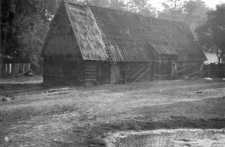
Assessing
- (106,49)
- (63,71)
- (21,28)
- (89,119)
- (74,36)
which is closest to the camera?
(89,119)

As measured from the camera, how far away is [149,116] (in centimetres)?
1002

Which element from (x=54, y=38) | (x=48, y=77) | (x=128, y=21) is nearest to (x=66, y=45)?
(x=54, y=38)

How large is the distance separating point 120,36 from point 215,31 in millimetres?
15291

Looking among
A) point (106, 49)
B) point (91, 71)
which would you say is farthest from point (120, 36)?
point (91, 71)

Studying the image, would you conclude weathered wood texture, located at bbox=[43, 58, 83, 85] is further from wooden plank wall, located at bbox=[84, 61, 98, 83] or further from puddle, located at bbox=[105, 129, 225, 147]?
puddle, located at bbox=[105, 129, 225, 147]

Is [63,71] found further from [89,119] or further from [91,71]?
[89,119]

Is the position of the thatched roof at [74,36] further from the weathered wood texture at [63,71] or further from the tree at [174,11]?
the tree at [174,11]

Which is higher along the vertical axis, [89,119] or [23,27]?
[23,27]

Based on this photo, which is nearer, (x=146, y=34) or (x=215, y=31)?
(x=146, y=34)

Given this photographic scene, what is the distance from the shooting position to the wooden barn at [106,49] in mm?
22172

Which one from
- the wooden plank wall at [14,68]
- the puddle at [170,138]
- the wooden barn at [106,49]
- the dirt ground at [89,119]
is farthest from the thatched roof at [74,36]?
the puddle at [170,138]

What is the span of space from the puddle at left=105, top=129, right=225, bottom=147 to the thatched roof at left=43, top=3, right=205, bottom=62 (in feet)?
44.0

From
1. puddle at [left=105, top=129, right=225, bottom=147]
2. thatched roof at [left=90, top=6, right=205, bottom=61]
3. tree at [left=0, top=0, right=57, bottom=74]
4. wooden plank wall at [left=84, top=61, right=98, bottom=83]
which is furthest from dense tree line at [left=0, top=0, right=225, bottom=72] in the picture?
puddle at [left=105, top=129, right=225, bottom=147]

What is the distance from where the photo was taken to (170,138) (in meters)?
7.89
